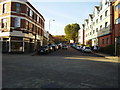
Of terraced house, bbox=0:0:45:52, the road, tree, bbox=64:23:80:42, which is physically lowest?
the road

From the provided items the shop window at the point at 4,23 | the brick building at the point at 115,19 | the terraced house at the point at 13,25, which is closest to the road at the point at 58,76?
the terraced house at the point at 13,25

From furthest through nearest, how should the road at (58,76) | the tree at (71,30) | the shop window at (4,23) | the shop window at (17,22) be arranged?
the tree at (71,30) < the shop window at (4,23) < the shop window at (17,22) < the road at (58,76)

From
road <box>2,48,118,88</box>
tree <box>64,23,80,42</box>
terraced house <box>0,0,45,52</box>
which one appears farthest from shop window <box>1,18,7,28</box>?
tree <box>64,23,80,42</box>

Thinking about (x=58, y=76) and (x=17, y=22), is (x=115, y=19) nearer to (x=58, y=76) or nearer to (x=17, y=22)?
(x=17, y=22)

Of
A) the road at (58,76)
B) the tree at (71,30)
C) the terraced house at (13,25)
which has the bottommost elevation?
the road at (58,76)

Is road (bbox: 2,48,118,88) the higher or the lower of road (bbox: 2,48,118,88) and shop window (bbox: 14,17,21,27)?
the lower

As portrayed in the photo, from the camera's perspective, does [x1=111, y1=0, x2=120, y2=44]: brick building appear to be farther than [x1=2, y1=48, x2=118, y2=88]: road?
Yes

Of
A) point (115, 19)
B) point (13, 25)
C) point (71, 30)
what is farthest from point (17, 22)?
point (71, 30)

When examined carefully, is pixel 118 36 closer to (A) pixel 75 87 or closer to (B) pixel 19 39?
(B) pixel 19 39

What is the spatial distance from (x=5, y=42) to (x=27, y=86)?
19.3 metres

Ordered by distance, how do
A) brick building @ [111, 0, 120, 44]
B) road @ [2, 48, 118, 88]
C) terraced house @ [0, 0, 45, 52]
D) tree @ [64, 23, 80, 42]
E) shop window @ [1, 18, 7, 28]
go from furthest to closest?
tree @ [64, 23, 80, 42], brick building @ [111, 0, 120, 44], shop window @ [1, 18, 7, 28], terraced house @ [0, 0, 45, 52], road @ [2, 48, 118, 88]

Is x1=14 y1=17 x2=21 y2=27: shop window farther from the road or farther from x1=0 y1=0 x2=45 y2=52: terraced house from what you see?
the road

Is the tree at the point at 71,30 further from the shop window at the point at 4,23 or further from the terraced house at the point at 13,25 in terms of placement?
the shop window at the point at 4,23

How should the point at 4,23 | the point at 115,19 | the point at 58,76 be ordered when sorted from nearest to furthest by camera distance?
the point at 58,76
the point at 4,23
the point at 115,19
